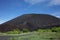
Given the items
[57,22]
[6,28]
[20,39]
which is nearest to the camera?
[20,39]

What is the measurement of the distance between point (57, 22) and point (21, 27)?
3721mm

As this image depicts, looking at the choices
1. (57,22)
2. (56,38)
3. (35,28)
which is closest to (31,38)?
(56,38)

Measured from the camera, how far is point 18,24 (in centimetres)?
1641

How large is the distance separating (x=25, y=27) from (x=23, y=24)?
438 millimetres

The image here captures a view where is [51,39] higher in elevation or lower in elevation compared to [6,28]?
lower

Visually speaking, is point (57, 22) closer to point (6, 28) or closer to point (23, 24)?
point (23, 24)

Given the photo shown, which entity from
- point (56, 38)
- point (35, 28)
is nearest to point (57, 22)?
point (35, 28)

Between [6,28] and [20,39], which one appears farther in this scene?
[6,28]

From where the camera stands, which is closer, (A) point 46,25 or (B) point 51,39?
(B) point 51,39

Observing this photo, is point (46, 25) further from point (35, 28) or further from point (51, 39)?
point (51, 39)

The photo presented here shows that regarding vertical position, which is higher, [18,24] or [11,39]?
[18,24]

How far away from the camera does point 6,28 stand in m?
15.5

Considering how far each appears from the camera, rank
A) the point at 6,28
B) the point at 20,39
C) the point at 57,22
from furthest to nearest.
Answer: the point at 57,22, the point at 6,28, the point at 20,39

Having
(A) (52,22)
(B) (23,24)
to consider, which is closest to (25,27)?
(B) (23,24)
